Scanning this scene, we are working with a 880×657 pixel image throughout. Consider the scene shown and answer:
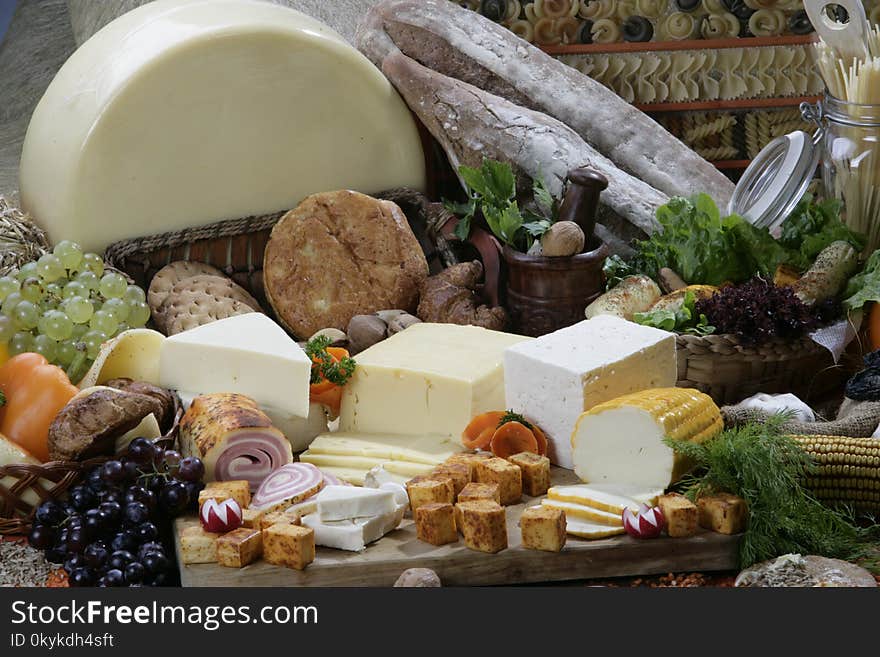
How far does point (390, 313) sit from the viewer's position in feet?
10.6

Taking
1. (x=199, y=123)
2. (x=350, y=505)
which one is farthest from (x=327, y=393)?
(x=199, y=123)

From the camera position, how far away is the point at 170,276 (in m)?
3.27

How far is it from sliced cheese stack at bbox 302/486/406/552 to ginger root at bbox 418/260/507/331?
1024mm

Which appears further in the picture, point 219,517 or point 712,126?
point 712,126

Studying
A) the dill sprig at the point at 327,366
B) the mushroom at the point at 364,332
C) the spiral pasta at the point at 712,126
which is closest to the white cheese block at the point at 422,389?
the dill sprig at the point at 327,366

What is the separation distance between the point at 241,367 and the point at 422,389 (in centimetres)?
41

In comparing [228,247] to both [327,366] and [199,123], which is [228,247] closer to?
[199,123]

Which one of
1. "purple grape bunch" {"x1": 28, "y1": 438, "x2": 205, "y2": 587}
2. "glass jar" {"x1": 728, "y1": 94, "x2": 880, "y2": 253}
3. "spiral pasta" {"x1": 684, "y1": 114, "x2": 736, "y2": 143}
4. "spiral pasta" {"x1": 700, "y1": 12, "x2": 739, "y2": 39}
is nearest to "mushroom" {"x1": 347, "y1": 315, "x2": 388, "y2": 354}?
"purple grape bunch" {"x1": 28, "y1": 438, "x2": 205, "y2": 587}

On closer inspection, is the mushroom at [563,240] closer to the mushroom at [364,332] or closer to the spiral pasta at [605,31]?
the mushroom at [364,332]

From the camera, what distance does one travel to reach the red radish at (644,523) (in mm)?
2184

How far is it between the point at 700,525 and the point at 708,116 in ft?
7.45

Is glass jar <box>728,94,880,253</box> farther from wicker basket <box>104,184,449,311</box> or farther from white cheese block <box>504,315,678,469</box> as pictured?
wicker basket <box>104,184,449,311</box>

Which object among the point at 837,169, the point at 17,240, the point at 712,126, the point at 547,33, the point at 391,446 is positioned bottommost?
the point at 391,446

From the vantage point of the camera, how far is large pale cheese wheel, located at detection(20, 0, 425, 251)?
319 centimetres
